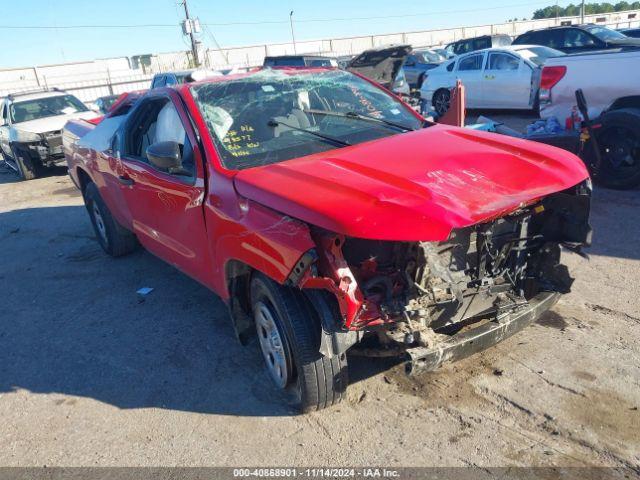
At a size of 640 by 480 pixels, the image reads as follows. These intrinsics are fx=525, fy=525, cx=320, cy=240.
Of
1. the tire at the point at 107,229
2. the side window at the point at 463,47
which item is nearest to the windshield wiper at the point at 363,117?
the tire at the point at 107,229

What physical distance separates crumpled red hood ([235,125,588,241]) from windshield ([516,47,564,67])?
32.8 feet

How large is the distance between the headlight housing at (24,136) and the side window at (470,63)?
1016cm

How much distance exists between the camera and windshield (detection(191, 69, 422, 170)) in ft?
11.3

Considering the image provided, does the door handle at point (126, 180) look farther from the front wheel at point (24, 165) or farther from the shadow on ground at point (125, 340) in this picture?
the front wheel at point (24, 165)

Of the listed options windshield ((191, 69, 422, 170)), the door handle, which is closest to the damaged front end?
windshield ((191, 69, 422, 170))

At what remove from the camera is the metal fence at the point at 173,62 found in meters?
29.6

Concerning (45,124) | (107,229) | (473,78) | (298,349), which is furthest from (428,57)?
(298,349)

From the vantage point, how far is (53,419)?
3.32 m

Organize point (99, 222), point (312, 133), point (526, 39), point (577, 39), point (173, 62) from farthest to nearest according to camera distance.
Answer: point (173, 62) → point (526, 39) → point (577, 39) → point (99, 222) → point (312, 133)

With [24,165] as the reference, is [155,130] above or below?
above

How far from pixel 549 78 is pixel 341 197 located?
5378 millimetres

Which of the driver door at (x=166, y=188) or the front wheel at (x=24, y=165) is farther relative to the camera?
the front wheel at (x=24, y=165)

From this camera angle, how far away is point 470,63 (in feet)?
43.4

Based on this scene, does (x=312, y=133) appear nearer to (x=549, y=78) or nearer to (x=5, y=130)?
(x=549, y=78)
